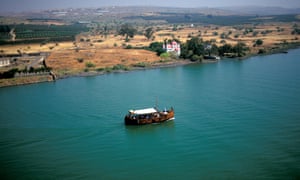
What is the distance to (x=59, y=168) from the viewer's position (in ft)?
39.4

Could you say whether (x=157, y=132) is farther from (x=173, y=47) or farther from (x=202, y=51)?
(x=173, y=47)

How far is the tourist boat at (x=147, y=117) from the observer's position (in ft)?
51.1

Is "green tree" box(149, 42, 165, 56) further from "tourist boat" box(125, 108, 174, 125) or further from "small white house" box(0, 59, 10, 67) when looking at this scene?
"tourist boat" box(125, 108, 174, 125)

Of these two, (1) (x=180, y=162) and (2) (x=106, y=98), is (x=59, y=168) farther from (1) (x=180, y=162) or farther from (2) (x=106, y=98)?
(2) (x=106, y=98)

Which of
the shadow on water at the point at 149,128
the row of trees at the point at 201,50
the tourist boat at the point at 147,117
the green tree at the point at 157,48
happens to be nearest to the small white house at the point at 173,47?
the row of trees at the point at 201,50

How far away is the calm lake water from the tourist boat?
299 millimetres

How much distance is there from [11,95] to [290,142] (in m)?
16.8

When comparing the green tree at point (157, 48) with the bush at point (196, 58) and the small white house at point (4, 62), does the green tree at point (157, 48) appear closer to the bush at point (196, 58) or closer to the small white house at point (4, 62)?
the bush at point (196, 58)

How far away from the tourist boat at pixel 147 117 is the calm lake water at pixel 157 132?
0.30 metres

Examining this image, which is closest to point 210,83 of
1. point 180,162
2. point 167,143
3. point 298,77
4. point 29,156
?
point 298,77

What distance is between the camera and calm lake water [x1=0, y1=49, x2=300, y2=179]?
1170cm

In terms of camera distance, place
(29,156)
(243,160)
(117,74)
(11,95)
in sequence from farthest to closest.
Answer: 1. (117,74)
2. (11,95)
3. (29,156)
4. (243,160)

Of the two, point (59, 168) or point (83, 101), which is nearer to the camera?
point (59, 168)

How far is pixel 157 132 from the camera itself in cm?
1505
